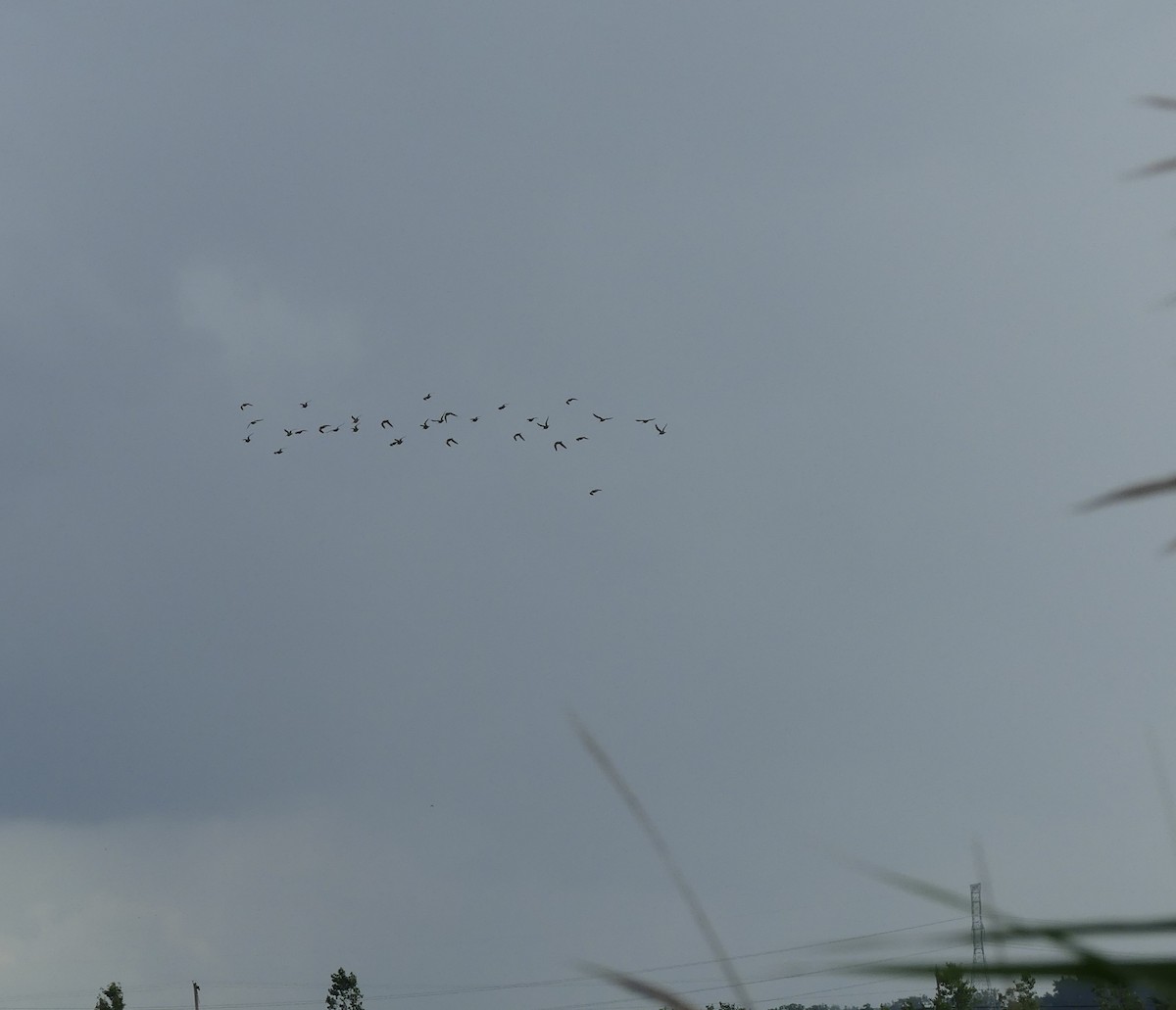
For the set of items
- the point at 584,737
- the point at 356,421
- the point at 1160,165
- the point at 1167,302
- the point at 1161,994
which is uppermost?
the point at 356,421

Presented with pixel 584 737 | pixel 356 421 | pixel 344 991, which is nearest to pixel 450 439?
pixel 356 421

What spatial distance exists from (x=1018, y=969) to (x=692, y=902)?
547 millimetres

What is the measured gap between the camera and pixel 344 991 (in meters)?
101

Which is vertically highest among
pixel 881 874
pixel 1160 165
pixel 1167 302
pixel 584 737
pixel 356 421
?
pixel 356 421

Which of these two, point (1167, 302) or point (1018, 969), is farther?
point (1167, 302)

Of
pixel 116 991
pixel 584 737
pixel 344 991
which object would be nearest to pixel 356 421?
pixel 584 737

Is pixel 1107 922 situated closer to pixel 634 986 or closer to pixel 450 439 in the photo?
pixel 634 986

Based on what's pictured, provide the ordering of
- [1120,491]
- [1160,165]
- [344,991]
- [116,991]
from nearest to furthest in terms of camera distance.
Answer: [1120,491], [1160,165], [116,991], [344,991]

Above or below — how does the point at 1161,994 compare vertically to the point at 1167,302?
below

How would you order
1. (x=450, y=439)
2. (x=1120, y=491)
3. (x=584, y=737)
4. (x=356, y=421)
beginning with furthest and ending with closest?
(x=450, y=439), (x=356, y=421), (x=584, y=737), (x=1120, y=491)

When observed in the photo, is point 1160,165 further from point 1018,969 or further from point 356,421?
point 356,421

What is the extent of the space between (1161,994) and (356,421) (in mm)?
33972

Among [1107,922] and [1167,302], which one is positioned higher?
[1167,302]

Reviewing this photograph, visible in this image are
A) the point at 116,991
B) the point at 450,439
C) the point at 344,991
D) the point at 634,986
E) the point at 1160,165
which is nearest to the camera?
the point at 634,986
